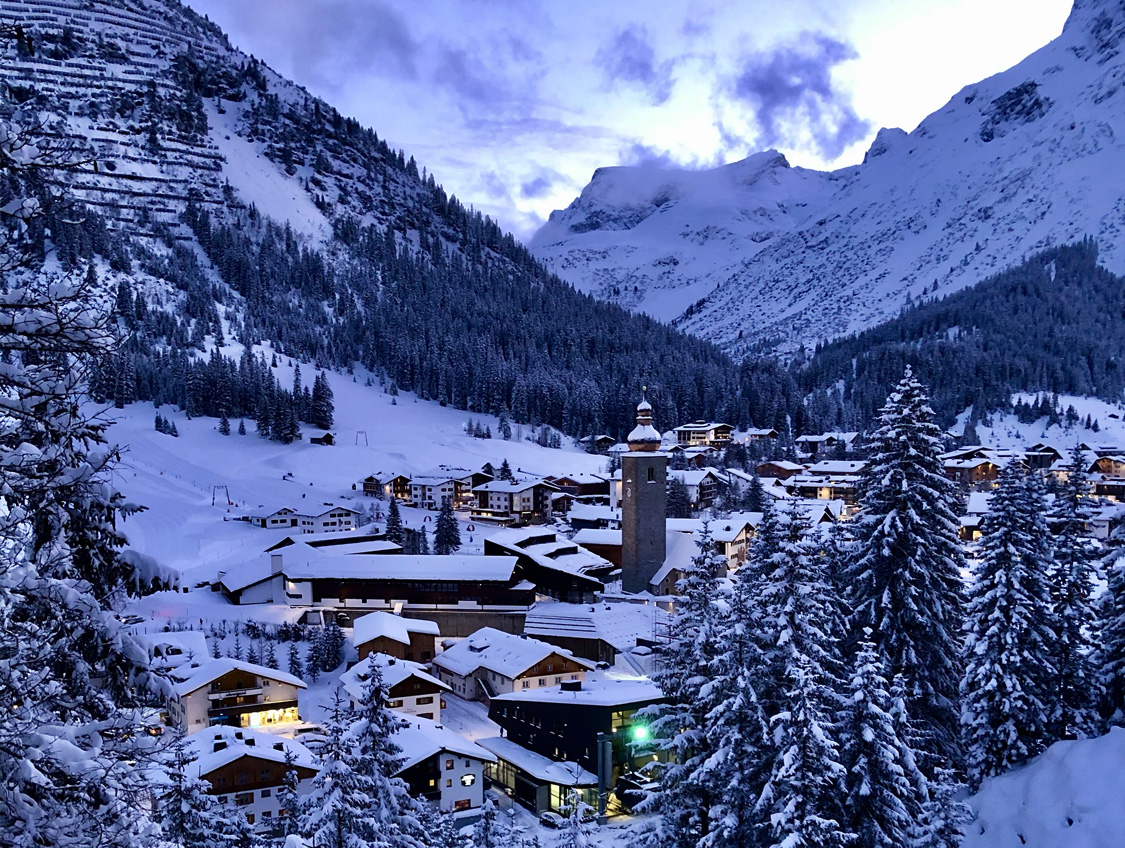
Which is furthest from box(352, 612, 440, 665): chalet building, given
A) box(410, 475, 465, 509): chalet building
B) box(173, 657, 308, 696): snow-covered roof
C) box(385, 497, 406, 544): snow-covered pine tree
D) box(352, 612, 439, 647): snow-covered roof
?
box(410, 475, 465, 509): chalet building

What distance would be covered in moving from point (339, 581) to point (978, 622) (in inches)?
1615

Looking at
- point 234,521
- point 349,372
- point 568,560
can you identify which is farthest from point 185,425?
point 568,560

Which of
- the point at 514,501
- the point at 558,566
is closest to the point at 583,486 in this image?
the point at 514,501

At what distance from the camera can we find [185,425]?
10575 cm

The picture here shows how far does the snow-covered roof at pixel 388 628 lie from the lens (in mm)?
43812

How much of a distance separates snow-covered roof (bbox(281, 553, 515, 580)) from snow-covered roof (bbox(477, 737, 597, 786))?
53.1 ft

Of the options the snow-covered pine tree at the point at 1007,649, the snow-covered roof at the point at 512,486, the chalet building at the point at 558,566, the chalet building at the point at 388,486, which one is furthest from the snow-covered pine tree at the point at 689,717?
the chalet building at the point at 388,486

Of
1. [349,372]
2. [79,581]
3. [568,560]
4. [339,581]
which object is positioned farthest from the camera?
[349,372]

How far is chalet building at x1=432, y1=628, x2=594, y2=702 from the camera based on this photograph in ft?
136

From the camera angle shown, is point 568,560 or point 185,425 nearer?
point 568,560

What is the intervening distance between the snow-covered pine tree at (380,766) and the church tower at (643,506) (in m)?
39.3

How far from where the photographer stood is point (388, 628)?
4488cm

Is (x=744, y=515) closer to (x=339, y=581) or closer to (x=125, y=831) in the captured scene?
(x=339, y=581)

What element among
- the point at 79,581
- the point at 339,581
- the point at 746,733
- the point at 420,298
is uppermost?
the point at 420,298
